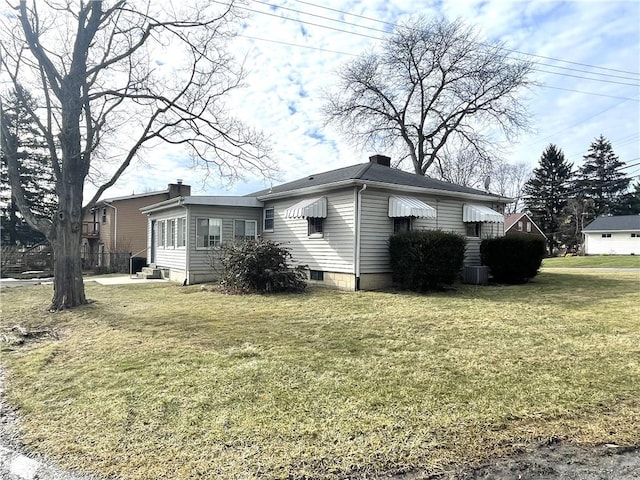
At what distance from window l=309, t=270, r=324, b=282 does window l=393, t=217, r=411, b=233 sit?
9.02ft

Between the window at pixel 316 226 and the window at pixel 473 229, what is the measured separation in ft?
17.5

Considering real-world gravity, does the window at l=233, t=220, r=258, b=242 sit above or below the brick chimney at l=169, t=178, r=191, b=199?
below

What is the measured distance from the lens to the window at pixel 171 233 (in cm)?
1655

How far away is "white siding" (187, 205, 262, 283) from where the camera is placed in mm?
14656

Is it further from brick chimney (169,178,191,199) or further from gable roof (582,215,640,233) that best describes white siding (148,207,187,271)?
gable roof (582,215,640,233)

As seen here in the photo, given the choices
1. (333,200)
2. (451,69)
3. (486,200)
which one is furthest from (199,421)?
(451,69)

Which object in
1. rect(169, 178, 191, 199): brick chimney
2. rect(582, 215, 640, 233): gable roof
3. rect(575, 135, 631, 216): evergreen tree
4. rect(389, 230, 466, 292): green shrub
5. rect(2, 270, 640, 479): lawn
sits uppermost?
rect(575, 135, 631, 216): evergreen tree

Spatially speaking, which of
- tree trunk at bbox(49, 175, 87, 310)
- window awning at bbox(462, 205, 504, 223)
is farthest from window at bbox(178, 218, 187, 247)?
window awning at bbox(462, 205, 504, 223)

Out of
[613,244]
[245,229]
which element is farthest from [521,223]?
[245,229]

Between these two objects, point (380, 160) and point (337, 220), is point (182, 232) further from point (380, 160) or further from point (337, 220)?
point (380, 160)

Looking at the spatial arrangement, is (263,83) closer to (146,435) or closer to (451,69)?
(146,435)

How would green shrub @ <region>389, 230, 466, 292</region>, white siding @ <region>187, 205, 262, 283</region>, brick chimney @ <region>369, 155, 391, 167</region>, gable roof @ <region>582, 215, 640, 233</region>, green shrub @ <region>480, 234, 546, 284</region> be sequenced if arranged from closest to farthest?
green shrub @ <region>389, 230, 466, 292</region> → green shrub @ <region>480, 234, 546, 284</region> → white siding @ <region>187, 205, 262, 283</region> → brick chimney @ <region>369, 155, 391, 167</region> → gable roof @ <region>582, 215, 640, 233</region>

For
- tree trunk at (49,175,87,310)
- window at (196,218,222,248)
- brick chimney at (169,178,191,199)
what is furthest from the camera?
brick chimney at (169,178,191,199)

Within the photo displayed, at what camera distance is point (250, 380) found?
14.6ft
